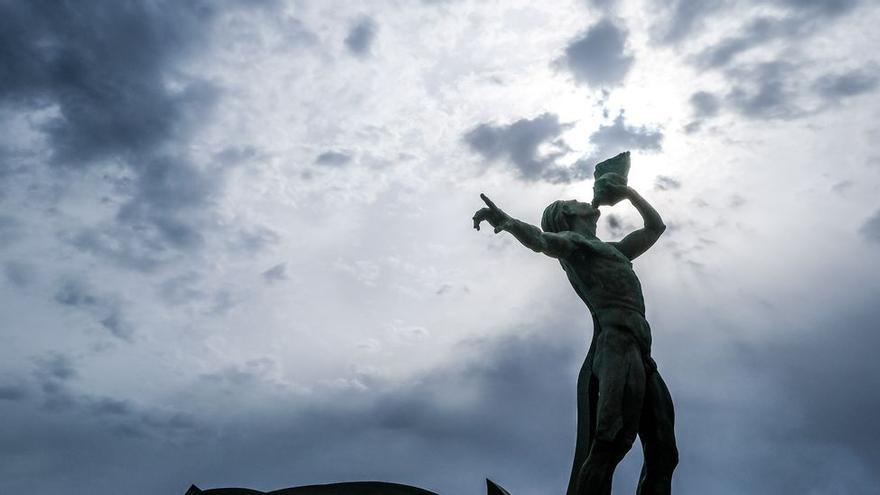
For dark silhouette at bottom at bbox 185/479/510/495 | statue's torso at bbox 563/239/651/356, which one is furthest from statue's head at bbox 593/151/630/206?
dark silhouette at bottom at bbox 185/479/510/495

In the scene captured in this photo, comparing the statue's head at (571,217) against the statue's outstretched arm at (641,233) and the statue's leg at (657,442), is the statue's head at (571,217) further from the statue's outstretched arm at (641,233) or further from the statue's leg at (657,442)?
the statue's leg at (657,442)

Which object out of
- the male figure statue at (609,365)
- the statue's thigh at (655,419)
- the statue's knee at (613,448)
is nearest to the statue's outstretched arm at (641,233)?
the male figure statue at (609,365)

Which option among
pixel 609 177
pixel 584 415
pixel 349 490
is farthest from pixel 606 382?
pixel 349 490

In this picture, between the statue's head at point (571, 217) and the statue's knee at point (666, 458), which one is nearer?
the statue's knee at point (666, 458)

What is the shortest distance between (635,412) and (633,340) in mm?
743

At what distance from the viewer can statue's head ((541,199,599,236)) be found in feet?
28.5

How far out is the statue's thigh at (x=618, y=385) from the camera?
750cm

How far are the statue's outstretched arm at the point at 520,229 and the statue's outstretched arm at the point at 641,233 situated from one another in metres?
1.23

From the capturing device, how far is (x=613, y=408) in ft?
24.7

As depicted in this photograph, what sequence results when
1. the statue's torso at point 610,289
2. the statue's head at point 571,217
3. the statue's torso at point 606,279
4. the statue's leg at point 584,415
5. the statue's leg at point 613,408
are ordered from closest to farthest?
1. the statue's leg at point 613,408
2. the statue's leg at point 584,415
3. the statue's torso at point 610,289
4. the statue's torso at point 606,279
5. the statue's head at point 571,217

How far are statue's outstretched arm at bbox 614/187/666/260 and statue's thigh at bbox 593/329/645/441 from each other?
1246 millimetres

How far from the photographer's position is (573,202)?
8.82 m

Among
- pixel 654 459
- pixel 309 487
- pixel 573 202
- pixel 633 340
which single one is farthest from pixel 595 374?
pixel 309 487

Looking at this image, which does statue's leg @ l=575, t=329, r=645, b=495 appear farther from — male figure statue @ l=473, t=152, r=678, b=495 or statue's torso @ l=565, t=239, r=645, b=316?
statue's torso @ l=565, t=239, r=645, b=316
